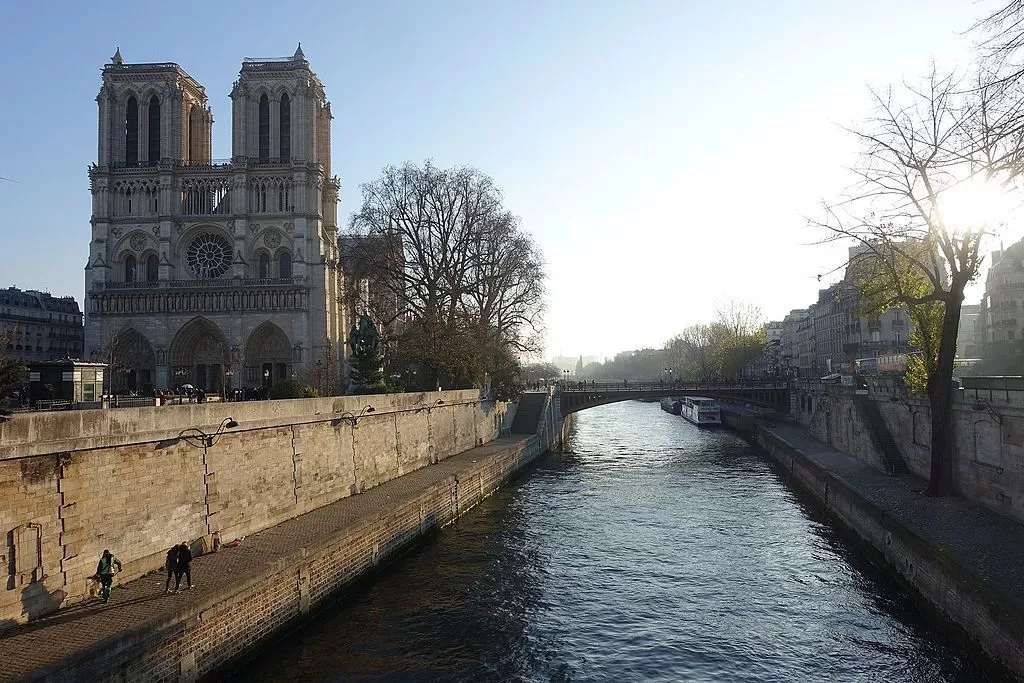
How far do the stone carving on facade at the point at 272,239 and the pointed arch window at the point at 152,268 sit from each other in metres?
9.00

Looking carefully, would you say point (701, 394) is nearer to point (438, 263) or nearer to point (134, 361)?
point (438, 263)

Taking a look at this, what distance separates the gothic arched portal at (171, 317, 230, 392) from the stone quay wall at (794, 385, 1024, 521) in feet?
156

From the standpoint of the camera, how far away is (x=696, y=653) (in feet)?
47.4

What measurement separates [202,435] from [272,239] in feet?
161

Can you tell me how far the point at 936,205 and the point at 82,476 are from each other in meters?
20.0

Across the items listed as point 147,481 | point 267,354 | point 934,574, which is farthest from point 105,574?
point 267,354

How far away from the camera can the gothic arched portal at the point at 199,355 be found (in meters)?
60.5

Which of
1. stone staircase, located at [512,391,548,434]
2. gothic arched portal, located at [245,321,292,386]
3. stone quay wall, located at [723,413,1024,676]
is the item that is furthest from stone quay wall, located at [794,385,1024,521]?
gothic arched portal, located at [245,321,292,386]

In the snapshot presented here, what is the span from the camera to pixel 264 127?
64875 mm

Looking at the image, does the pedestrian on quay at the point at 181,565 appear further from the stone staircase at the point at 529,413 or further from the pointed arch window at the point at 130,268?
the pointed arch window at the point at 130,268

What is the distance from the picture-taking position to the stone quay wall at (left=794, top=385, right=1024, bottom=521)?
1908cm

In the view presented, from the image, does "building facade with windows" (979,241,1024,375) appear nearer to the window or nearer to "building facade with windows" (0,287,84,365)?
the window

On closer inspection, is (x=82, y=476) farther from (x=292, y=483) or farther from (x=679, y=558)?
(x=679, y=558)

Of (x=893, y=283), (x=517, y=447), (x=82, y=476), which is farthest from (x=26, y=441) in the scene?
(x=517, y=447)
